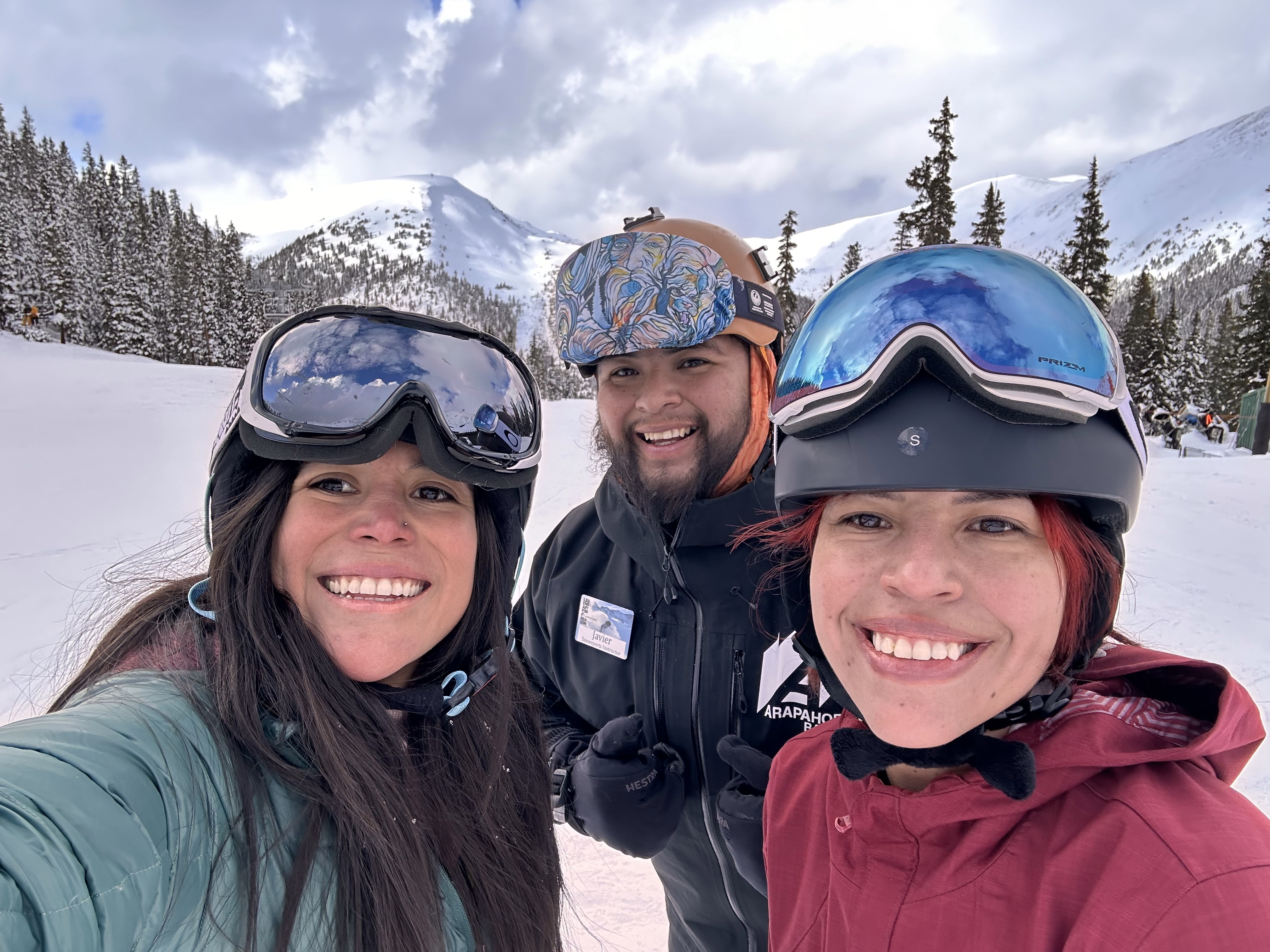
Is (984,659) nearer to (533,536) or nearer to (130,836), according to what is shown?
(130,836)

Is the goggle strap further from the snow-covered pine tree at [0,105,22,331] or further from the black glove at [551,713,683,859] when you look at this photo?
the snow-covered pine tree at [0,105,22,331]

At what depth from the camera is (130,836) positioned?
115 cm

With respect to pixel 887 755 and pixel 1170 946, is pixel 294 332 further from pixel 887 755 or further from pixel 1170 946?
pixel 1170 946

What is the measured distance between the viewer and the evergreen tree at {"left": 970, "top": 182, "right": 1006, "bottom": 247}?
74.9 ft

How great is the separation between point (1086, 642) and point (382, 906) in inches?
65.8

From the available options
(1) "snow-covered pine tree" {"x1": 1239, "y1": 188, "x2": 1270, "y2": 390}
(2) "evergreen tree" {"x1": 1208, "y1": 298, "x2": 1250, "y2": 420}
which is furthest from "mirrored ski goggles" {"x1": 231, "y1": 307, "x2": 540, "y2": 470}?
(2) "evergreen tree" {"x1": 1208, "y1": 298, "x2": 1250, "y2": 420}

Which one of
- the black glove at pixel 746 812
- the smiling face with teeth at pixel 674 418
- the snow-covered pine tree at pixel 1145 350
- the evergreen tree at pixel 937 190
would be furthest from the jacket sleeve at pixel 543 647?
the snow-covered pine tree at pixel 1145 350

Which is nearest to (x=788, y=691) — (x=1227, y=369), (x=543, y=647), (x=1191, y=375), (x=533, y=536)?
(x=543, y=647)

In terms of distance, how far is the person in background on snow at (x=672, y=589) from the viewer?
2.29 m

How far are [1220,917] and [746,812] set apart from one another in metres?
1.33

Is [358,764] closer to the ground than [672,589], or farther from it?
closer to the ground

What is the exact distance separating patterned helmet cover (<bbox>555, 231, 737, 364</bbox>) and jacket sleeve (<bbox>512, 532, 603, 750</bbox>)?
0.88 meters

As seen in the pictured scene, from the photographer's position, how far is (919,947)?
1.25 metres

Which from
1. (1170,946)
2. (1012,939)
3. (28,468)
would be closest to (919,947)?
(1012,939)
